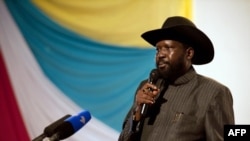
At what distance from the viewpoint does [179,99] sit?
1334 millimetres

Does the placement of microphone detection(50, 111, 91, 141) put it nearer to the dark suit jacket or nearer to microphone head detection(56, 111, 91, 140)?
microphone head detection(56, 111, 91, 140)

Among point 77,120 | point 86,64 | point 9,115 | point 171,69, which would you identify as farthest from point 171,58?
point 9,115

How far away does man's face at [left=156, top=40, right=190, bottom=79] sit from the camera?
1.32 m

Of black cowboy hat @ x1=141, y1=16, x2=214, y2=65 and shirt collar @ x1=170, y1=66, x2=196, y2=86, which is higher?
black cowboy hat @ x1=141, y1=16, x2=214, y2=65

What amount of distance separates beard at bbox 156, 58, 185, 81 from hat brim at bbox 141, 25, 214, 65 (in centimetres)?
9

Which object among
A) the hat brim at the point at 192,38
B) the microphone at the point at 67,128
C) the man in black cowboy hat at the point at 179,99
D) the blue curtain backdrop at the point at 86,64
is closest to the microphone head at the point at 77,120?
the microphone at the point at 67,128

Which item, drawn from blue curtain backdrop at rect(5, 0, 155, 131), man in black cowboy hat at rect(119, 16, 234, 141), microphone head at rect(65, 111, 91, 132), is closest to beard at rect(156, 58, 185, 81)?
man in black cowboy hat at rect(119, 16, 234, 141)

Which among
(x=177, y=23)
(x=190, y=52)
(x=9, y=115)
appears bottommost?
(x=9, y=115)

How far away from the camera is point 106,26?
2051 mm

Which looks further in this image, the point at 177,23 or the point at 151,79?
the point at 177,23

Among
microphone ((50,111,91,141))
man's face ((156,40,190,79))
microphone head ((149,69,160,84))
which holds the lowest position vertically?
microphone ((50,111,91,141))

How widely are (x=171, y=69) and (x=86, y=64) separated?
81 centimetres

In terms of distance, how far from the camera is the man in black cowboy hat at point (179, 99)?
49.2 inches

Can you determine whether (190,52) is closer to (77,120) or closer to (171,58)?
(171,58)
